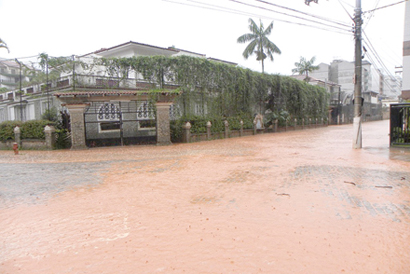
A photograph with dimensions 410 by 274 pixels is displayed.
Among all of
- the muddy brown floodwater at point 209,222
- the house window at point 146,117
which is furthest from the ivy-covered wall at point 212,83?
the muddy brown floodwater at point 209,222

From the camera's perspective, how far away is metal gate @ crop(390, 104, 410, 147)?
42.0 ft

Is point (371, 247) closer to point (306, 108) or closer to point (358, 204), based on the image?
point (358, 204)

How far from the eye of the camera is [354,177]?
7.16 meters

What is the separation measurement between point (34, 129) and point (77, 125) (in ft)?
8.74

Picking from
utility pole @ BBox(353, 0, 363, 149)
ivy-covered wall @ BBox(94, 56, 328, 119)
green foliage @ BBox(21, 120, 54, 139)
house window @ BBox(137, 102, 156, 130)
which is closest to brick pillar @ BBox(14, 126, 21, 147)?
green foliage @ BBox(21, 120, 54, 139)

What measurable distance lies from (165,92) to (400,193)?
41.6 ft

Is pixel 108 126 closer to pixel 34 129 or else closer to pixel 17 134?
pixel 34 129

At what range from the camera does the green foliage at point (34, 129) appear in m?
15.8

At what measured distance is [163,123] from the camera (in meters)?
16.7

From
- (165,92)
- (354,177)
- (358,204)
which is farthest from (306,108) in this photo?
(358,204)

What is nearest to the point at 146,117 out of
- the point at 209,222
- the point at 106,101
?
the point at 106,101

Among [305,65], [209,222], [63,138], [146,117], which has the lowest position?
[209,222]

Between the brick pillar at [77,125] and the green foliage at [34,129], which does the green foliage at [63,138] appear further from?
the brick pillar at [77,125]

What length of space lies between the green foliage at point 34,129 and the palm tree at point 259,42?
84.4 ft
